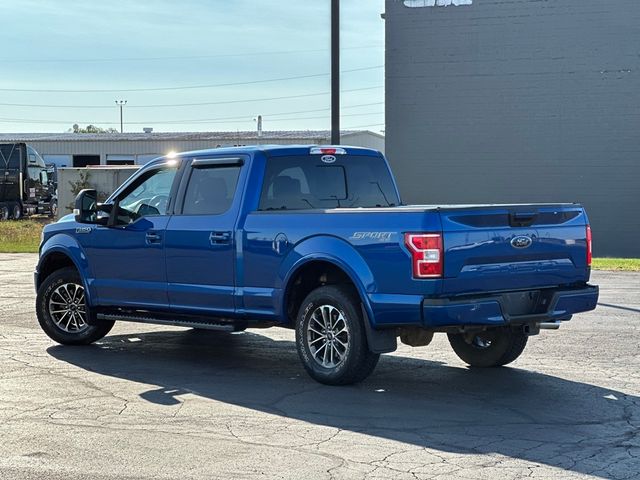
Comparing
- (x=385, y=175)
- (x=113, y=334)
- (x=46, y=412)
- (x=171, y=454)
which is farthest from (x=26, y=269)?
(x=171, y=454)

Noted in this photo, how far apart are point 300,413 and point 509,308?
1889 millimetres

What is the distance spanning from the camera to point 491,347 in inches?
386

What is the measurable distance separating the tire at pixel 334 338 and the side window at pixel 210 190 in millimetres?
1423

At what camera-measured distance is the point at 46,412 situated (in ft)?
25.9

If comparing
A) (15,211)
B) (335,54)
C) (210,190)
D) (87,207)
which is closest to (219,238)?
(210,190)

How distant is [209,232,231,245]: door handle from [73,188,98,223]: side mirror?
177 centimetres

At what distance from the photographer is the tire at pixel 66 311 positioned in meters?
11.4

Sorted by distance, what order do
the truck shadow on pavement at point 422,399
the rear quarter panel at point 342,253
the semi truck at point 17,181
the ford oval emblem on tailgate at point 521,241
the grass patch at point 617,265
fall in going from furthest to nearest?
the semi truck at point 17,181 → the grass patch at point 617,265 → the ford oval emblem on tailgate at point 521,241 → the rear quarter panel at point 342,253 → the truck shadow on pavement at point 422,399

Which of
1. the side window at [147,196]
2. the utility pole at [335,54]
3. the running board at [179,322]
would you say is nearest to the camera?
the running board at [179,322]

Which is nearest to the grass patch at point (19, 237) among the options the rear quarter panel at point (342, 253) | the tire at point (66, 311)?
the tire at point (66, 311)

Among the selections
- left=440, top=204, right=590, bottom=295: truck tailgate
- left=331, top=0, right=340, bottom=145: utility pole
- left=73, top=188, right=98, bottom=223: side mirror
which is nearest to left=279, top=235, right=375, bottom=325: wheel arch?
left=440, top=204, right=590, bottom=295: truck tailgate

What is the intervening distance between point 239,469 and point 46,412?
7.33 ft

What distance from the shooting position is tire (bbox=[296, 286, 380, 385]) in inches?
344

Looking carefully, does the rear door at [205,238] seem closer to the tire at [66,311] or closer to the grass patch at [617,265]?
the tire at [66,311]
